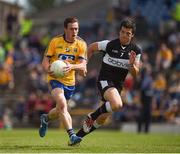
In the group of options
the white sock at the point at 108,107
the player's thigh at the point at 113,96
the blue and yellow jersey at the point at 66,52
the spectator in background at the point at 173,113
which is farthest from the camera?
the spectator in background at the point at 173,113

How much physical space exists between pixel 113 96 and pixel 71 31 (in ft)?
4.83

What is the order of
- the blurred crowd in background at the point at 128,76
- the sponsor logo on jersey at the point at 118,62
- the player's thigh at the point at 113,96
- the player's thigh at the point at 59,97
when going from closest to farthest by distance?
the player's thigh at the point at 59,97
the player's thigh at the point at 113,96
the sponsor logo on jersey at the point at 118,62
the blurred crowd in background at the point at 128,76

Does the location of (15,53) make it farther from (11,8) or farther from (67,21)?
(67,21)

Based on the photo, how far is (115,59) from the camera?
49.0 ft

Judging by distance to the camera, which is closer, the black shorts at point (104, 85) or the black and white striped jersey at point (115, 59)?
the black shorts at point (104, 85)

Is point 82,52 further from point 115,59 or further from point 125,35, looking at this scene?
point 125,35

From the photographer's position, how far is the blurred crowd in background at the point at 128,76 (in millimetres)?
27969

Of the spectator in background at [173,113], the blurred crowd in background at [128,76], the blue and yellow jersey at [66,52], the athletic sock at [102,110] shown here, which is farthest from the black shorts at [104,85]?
the spectator in background at [173,113]

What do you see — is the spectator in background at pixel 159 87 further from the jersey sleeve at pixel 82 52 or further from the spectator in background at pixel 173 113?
the jersey sleeve at pixel 82 52

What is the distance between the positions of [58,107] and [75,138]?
71cm

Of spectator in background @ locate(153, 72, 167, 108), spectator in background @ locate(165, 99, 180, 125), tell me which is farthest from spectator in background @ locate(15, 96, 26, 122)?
spectator in background @ locate(165, 99, 180, 125)

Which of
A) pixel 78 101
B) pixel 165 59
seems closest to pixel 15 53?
pixel 78 101

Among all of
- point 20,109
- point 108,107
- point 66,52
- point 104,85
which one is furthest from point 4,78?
point 108,107

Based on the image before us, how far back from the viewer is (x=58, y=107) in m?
14.3
